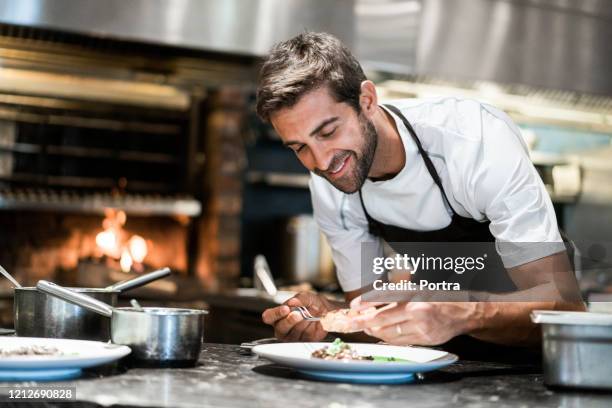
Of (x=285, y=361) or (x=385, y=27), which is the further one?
(x=385, y=27)

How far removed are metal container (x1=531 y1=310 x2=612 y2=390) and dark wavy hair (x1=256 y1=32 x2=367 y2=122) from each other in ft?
2.68

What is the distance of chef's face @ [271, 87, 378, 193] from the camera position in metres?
1.88

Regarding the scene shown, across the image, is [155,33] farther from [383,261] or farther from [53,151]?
[383,261]

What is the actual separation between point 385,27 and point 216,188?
1.55m

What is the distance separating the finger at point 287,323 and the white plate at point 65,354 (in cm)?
49

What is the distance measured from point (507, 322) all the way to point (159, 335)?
0.71 metres

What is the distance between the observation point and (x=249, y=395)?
1.17 m

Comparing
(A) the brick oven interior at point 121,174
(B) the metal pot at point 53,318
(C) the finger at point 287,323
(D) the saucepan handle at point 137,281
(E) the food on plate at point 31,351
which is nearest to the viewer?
(E) the food on plate at point 31,351

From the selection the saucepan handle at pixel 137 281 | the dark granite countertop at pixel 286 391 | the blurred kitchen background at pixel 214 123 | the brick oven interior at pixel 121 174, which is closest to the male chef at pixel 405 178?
the dark granite countertop at pixel 286 391

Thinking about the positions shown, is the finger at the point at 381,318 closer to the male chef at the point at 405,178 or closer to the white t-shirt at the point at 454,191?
the male chef at the point at 405,178

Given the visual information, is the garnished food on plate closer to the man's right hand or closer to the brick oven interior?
the man's right hand

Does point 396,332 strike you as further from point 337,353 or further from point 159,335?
point 159,335

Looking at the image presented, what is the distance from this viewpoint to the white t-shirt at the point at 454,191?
6.29 ft

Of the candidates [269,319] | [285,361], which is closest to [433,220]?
[269,319]
